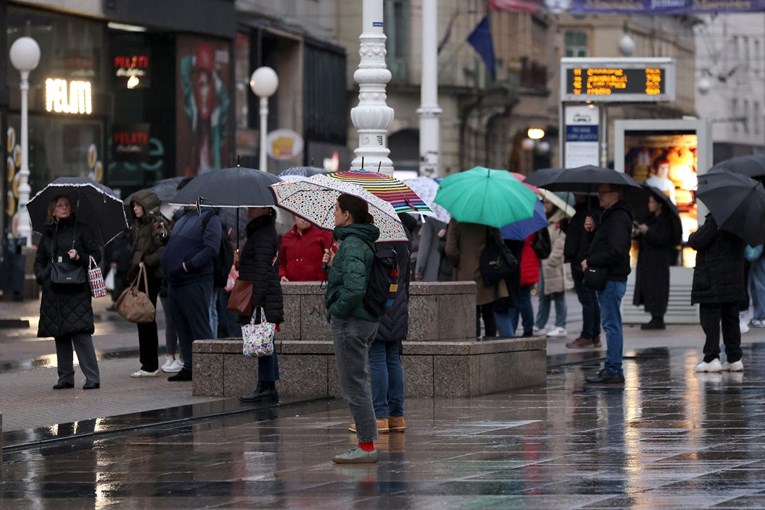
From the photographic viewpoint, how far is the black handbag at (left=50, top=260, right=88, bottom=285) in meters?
15.8

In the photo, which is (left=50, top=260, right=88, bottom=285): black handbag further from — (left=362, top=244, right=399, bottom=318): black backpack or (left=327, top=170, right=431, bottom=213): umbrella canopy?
(left=362, top=244, right=399, bottom=318): black backpack

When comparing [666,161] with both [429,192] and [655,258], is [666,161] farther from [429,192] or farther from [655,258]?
[429,192]

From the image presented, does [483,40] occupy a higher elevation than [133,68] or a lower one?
higher

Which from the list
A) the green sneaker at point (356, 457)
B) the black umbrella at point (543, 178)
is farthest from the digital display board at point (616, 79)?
the green sneaker at point (356, 457)

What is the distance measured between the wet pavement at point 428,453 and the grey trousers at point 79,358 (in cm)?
22

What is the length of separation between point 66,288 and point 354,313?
211 inches

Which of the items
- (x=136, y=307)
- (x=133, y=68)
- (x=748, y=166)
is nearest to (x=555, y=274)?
(x=748, y=166)

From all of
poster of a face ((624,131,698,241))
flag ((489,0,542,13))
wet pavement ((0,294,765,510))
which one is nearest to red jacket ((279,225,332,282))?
wet pavement ((0,294,765,510))

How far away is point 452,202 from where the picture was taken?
1731 centimetres

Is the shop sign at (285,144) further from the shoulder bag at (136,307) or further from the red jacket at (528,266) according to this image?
the shoulder bag at (136,307)

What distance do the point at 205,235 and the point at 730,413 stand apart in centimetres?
491

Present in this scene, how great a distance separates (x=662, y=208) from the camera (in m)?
22.9

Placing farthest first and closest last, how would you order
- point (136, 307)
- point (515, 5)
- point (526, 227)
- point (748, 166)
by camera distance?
point (515, 5), point (748, 166), point (526, 227), point (136, 307)

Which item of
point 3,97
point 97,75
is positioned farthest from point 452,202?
point 97,75
